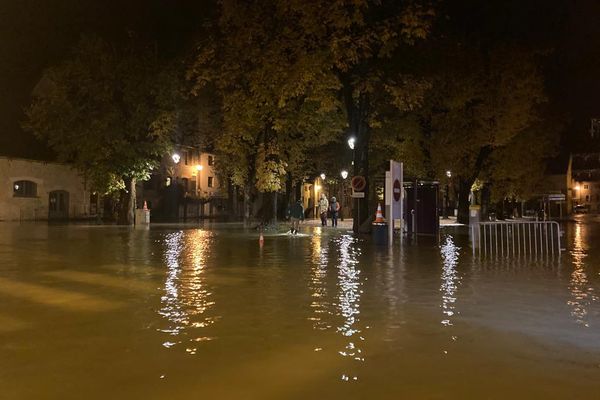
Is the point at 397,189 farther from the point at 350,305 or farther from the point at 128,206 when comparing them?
the point at 128,206

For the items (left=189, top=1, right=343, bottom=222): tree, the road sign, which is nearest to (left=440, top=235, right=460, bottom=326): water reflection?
the road sign

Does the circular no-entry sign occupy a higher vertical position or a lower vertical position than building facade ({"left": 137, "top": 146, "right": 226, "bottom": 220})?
lower

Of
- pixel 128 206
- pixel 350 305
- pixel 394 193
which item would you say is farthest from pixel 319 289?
pixel 128 206

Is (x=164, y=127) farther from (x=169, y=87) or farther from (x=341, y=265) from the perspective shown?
(x=341, y=265)

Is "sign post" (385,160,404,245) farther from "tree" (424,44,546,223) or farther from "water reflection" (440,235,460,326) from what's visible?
"tree" (424,44,546,223)

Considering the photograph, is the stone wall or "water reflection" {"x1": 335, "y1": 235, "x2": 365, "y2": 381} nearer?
"water reflection" {"x1": 335, "y1": 235, "x2": 365, "y2": 381}

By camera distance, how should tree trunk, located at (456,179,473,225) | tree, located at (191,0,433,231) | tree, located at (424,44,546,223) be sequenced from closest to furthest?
tree, located at (191,0,433,231) → tree, located at (424,44,546,223) → tree trunk, located at (456,179,473,225)

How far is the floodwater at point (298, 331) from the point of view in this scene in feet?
17.8

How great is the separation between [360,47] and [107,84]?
16.5 meters

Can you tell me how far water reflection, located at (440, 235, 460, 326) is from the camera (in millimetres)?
8812

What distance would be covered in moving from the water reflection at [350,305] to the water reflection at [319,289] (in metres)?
0.24

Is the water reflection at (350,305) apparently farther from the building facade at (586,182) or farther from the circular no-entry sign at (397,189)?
the building facade at (586,182)

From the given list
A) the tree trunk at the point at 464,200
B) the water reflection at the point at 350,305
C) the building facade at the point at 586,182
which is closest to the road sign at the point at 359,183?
the water reflection at the point at 350,305

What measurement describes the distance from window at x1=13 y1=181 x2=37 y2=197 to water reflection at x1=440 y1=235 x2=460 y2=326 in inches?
1366
